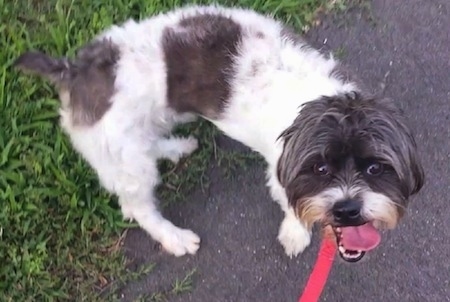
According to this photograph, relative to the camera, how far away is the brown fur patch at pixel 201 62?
12.4ft

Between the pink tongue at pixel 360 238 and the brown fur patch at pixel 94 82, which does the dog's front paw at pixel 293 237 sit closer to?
the pink tongue at pixel 360 238

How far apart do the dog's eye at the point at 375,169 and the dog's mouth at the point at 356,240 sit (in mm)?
370

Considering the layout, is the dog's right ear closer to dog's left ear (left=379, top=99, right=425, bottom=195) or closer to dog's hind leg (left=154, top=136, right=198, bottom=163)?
dog's hind leg (left=154, top=136, right=198, bottom=163)

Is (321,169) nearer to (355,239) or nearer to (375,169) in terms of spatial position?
(375,169)

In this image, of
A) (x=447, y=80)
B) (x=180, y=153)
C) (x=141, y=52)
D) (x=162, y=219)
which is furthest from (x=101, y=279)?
(x=447, y=80)

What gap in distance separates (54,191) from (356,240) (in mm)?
1717

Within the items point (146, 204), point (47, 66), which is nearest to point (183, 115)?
point (146, 204)

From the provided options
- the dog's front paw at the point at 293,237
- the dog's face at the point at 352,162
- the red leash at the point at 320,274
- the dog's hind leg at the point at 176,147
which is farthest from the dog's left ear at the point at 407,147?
the dog's hind leg at the point at 176,147

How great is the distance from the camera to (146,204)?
4.27m

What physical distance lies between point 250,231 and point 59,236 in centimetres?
102

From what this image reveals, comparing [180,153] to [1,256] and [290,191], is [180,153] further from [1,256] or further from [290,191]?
[290,191]

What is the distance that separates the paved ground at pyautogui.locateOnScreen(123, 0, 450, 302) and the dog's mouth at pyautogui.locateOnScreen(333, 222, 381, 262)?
750mm

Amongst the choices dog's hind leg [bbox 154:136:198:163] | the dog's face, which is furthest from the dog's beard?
dog's hind leg [bbox 154:136:198:163]

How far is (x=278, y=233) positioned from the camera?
446 cm
